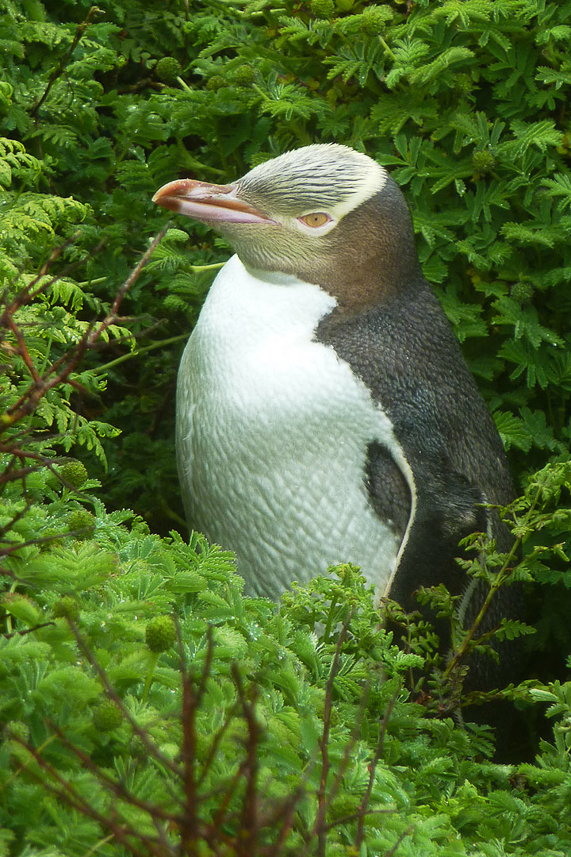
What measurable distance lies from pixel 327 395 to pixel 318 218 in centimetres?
42

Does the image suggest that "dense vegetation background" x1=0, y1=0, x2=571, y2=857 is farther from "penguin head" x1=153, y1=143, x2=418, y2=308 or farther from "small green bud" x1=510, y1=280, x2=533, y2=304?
"penguin head" x1=153, y1=143, x2=418, y2=308

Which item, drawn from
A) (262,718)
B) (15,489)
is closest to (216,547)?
(15,489)

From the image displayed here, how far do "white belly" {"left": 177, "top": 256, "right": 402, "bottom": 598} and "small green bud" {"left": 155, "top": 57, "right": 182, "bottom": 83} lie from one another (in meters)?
1.18

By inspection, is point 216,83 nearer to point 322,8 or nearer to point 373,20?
point 322,8

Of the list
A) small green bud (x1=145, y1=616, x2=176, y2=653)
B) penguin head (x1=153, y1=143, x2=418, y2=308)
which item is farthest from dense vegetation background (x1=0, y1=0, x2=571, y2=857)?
penguin head (x1=153, y1=143, x2=418, y2=308)

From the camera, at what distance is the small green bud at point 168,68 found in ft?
10.4

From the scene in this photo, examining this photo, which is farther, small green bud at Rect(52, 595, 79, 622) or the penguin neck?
the penguin neck

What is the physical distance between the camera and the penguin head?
227cm

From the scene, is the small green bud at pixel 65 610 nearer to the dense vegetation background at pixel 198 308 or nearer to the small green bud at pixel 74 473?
the dense vegetation background at pixel 198 308

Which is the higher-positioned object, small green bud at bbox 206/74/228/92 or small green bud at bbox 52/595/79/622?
small green bud at bbox 206/74/228/92

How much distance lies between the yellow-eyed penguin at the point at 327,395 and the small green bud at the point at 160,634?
3.59ft

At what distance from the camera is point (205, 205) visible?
229cm

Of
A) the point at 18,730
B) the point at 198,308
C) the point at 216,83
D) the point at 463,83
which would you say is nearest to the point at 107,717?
the point at 18,730

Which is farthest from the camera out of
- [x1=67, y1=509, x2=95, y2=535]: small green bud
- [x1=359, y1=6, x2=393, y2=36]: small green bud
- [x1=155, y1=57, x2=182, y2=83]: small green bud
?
[x1=155, y1=57, x2=182, y2=83]: small green bud
